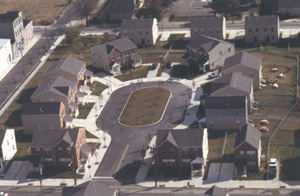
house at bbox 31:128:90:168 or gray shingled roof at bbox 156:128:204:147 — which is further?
house at bbox 31:128:90:168

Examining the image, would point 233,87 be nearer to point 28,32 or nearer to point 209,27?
point 209,27

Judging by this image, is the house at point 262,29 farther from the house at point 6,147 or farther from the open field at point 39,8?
the house at point 6,147

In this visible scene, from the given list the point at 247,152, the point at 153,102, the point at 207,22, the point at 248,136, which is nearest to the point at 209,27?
the point at 207,22

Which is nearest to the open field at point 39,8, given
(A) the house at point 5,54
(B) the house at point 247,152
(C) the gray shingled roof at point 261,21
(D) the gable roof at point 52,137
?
(A) the house at point 5,54

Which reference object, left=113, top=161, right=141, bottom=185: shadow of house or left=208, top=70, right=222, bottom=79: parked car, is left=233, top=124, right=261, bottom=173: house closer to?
left=113, top=161, right=141, bottom=185: shadow of house

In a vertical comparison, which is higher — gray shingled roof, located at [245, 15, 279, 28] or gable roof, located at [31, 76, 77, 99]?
gray shingled roof, located at [245, 15, 279, 28]

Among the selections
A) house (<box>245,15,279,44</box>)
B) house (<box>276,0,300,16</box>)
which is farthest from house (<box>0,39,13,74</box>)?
house (<box>276,0,300,16</box>)
